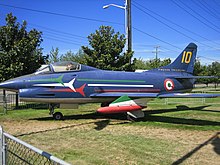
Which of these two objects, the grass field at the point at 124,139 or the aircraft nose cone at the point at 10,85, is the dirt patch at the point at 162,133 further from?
the aircraft nose cone at the point at 10,85

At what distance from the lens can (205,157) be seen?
623cm

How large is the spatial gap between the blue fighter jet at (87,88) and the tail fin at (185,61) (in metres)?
3.05

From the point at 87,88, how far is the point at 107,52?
9745mm

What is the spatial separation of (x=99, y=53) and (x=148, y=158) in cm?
1593

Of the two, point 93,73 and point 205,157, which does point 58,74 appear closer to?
point 93,73

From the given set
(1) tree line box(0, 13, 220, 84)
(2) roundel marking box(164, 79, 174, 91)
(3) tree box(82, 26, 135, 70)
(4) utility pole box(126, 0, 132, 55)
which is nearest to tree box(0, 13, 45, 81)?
(1) tree line box(0, 13, 220, 84)

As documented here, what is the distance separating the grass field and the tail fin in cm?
455

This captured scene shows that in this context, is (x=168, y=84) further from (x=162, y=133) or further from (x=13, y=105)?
(x=13, y=105)

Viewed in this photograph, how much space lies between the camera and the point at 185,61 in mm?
16328

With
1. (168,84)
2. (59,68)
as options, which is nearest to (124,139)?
(59,68)

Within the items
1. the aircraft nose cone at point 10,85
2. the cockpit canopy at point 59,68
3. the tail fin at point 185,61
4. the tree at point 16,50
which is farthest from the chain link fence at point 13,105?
the tail fin at point 185,61

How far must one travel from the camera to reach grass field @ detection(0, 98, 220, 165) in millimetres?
6223

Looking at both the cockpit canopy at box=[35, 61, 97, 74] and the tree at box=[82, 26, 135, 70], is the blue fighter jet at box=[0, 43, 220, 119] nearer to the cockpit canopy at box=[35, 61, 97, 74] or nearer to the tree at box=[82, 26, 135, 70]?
the cockpit canopy at box=[35, 61, 97, 74]

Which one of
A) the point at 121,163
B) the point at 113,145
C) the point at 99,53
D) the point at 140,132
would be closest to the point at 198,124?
the point at 140,132
